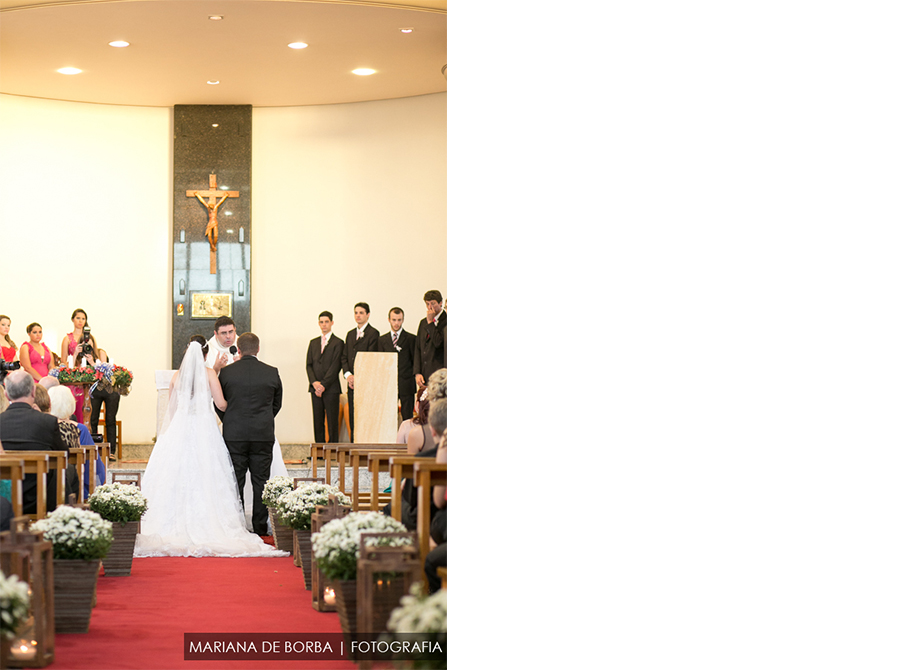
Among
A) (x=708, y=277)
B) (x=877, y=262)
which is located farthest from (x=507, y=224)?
(x=877, y=262)

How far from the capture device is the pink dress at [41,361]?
228 cm

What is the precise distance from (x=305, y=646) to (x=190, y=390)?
1819 mm

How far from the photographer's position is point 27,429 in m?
2.19

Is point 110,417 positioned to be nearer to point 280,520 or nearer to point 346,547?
point 280,520

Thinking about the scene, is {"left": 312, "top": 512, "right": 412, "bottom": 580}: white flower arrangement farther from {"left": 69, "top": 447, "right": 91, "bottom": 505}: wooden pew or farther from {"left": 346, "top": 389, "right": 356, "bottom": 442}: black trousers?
{"left": 69, "top": 447, "right": 91, "bottom": 505}: wooden pew

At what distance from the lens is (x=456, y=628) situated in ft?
7.80

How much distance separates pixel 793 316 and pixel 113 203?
2343 millimetres

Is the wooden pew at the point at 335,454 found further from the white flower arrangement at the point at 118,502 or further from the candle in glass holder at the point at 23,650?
the candle in glass holder at the point at 23,650

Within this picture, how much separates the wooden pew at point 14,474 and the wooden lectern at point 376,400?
0.77m

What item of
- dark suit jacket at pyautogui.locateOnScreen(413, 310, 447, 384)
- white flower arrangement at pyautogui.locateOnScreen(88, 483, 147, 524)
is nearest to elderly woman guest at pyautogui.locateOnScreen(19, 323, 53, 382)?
white flower arrangement at pyautogui.locateOnScreen(88, 483, 147, 524)

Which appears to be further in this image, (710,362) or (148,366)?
(148,366)

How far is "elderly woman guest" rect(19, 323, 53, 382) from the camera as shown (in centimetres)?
220

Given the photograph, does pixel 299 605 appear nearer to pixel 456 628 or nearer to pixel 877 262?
pixel 456 628

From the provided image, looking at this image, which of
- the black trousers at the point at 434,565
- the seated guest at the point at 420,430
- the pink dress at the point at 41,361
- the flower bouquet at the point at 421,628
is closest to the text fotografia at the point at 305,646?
the flower bouquet at the point at 421,628
